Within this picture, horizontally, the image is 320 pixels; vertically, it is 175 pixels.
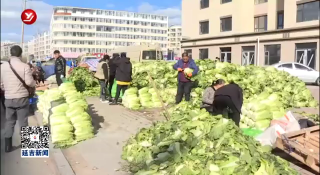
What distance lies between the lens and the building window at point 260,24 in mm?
1966

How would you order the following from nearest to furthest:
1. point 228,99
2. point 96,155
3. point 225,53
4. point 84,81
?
point 225,53 < point 228,99 < point 96,155 < point 84,81

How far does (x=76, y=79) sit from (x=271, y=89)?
6528 millimetres

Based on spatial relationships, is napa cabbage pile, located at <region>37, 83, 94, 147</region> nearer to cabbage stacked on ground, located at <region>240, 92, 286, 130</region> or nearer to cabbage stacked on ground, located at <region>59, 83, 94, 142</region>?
cabbage stacked on ground, located at <region>59, 83, 94, 142</region>

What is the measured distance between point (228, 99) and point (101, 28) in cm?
245

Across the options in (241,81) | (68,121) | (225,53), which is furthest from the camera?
(241,81)

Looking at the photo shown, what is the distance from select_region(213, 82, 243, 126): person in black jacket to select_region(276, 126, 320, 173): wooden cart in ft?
2.30

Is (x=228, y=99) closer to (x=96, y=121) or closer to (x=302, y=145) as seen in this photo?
(x=302, y=145)

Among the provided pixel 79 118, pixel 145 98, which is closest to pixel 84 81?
pixel 145 98

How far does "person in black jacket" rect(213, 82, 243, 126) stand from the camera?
4324mm

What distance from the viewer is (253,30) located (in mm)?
2051

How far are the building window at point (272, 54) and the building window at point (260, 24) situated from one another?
0.19 m

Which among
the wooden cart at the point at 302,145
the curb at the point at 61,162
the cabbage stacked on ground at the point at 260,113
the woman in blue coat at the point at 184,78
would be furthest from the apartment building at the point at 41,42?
the woman in blue coat at the point at 184,78

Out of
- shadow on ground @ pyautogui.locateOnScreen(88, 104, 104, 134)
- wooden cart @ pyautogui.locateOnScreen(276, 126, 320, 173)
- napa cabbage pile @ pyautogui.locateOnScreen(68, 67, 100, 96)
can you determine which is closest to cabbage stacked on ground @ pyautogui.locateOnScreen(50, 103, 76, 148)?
shadow on ground @ pyautogui.locateOnScreen(88, 104, 104, 134)

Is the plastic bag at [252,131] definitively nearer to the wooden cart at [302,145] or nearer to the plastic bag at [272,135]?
the plastic bag at [272,135]
